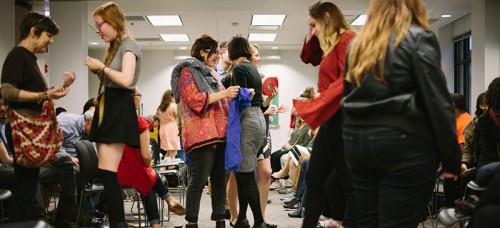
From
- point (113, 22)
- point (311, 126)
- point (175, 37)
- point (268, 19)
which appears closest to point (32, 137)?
point (113, 22)

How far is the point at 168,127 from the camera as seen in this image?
9.54m

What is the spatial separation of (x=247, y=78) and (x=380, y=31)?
221 cm

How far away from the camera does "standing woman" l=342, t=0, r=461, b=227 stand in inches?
71.4

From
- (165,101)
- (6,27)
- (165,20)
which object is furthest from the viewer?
(165,20)

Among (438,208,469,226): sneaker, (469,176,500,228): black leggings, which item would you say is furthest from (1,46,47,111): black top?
(469,176,500,228): black leggings

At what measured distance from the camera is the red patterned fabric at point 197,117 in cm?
374

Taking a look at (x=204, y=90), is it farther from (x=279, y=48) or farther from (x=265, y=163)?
(x=279, y=48)

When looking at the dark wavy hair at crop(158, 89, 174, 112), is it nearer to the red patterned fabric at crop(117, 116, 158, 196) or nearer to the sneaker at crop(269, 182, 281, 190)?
the sneaker at crop(269, 182, 281, 190)

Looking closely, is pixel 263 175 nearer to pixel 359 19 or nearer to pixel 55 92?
pixel 55 92

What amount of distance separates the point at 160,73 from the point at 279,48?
3305 mm

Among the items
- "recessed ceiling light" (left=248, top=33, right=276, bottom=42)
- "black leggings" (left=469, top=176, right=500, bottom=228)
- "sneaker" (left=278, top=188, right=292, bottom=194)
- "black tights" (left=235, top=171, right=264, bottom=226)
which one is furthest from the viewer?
"recessed ceiling light" (left=248, top=33, right=276, bottom=42)

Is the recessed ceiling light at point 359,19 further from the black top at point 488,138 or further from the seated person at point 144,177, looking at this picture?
the seated person at point 144,177

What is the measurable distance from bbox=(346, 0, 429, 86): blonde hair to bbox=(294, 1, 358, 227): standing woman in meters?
0.62

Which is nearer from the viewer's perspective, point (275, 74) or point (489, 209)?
point (489, 209)
